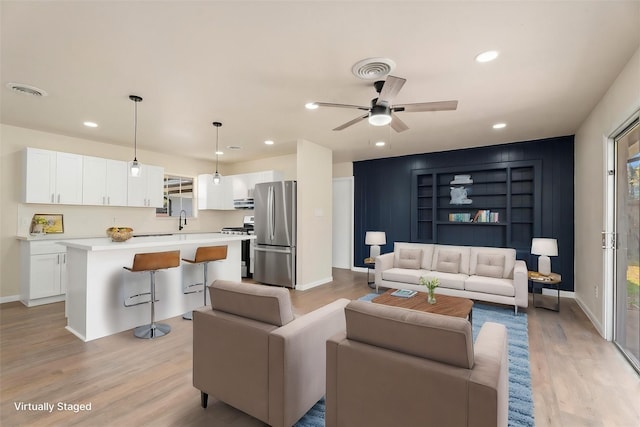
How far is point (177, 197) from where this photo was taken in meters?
6.76

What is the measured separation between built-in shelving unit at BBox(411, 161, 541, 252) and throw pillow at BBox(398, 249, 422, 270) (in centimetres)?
117

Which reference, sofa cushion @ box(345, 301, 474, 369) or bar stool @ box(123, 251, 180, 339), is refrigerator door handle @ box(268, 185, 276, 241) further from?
sofa cushion @ box(345, 301, 474, 369)

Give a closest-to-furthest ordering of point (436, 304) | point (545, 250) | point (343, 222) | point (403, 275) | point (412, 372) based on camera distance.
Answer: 1. point (412, 372)
2. point (436, 304)
3. point (545, 250)
4. point (403, 275)
5. point (343, 222)

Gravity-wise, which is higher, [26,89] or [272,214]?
[26,89]

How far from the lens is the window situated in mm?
6520

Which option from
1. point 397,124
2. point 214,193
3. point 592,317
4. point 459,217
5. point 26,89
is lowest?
point 592,317

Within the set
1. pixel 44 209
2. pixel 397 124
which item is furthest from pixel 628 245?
pixel 44 209

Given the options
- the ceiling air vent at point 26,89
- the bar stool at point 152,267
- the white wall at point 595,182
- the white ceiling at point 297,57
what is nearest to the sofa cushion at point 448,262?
the white wall at point 595,182

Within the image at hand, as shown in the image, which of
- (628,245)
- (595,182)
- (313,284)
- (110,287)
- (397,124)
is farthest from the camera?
(313,284)

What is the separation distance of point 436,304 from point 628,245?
1.81m

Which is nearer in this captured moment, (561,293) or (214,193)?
(561,293)

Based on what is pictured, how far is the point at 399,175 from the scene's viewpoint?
6621 mm

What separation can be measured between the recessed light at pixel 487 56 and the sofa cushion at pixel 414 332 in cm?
215

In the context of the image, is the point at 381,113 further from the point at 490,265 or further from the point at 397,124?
the point at 490,265
